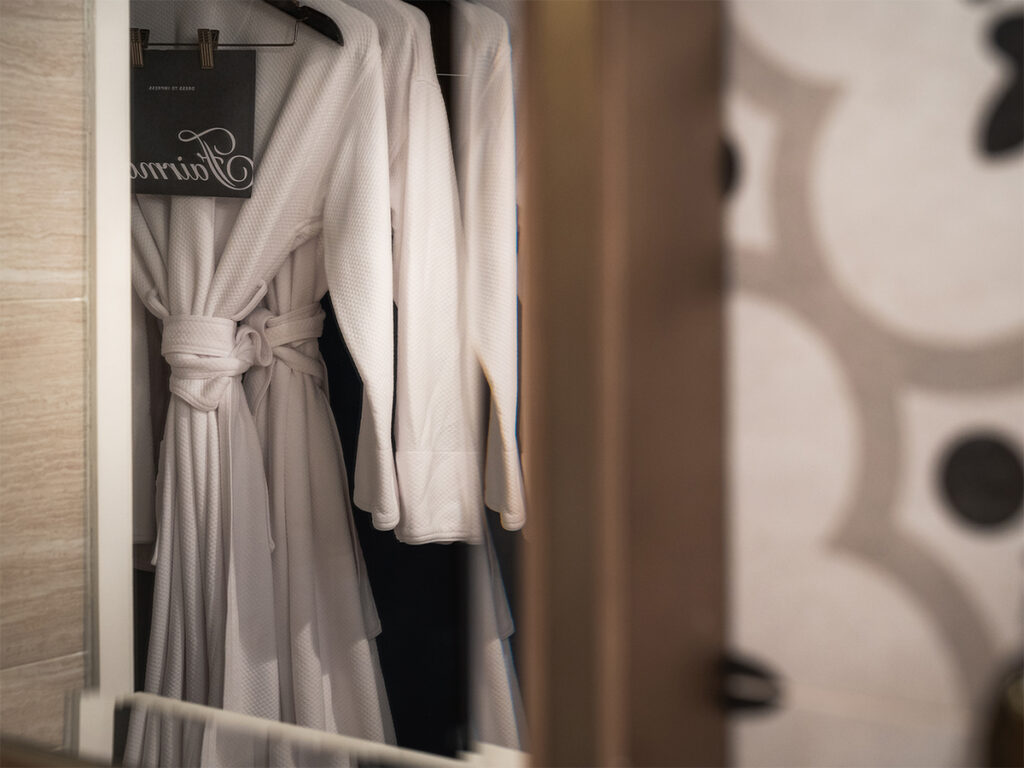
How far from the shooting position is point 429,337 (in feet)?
2.20

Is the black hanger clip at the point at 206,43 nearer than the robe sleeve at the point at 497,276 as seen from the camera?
No

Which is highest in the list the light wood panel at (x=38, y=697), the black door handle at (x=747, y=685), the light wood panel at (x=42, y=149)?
the light wood panel at (x=42, y=149)

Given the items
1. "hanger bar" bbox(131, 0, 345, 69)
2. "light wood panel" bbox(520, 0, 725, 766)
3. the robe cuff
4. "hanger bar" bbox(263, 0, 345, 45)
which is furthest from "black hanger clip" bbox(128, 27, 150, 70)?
"light wood panel" bbox(520, 0, 725, 766)

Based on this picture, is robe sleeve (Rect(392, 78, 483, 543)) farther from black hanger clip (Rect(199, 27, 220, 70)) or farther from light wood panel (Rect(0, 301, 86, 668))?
light wood panel (Rect(0, 301, 86, 668))

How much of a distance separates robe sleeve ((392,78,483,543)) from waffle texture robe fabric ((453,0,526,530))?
0.8 inches

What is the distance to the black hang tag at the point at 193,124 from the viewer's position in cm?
72

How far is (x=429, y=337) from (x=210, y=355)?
0.71 feet

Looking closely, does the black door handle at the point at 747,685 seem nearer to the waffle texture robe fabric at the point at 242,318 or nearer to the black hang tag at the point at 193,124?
the waffle texture robe fabric at the point at 242,318

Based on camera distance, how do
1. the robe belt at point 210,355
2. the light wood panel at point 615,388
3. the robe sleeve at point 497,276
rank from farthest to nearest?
the robe belt at point 210,355, the robe sleeve at point 497,276, the light wood panel at point 615,388

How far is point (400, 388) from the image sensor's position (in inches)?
26.3

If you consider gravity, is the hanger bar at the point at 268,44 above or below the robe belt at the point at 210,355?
above


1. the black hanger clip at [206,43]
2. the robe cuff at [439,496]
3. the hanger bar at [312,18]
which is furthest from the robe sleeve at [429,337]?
the black hanger clip at [206,43]

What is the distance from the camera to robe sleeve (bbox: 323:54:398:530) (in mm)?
666

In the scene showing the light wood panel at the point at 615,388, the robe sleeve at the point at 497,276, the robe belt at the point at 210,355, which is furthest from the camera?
the robe belt at the point at 210,355
